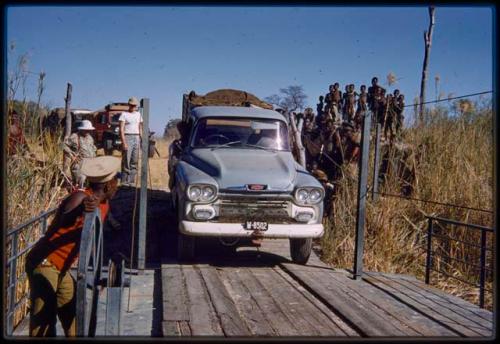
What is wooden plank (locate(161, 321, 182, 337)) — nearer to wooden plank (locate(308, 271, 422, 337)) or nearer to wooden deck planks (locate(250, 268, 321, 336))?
wooden deck planks (locate(250, 268, 321, 336))

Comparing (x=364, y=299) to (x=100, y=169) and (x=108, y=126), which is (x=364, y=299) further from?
(x=108, y=126)

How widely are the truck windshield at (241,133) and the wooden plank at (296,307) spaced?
6.68 feet

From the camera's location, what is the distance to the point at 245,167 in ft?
24.7

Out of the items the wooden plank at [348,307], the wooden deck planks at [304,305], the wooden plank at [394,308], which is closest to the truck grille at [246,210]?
the wooden deck planks at [304,305]

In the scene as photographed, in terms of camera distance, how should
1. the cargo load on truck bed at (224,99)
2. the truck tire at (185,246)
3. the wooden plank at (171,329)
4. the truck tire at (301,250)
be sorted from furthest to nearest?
the cargo load on truck bed at (224,99)
the truck tire at (301,250)
the truck tire at (185,246)
the wooden plank at (171,329)

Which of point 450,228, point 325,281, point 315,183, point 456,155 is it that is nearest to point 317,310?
point 325,281

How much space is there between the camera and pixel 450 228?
948 cm

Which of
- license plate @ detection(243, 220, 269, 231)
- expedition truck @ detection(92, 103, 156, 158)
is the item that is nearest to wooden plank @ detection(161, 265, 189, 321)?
license plate @ detection(243, 220, 269, 231)

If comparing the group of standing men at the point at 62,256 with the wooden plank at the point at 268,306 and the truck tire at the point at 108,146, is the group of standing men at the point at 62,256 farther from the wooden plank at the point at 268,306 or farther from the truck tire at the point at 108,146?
the truck tire at the point at 108,146

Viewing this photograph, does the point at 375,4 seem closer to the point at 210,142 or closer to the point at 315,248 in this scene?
the point at 210,142

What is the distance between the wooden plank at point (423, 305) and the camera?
5.22 m

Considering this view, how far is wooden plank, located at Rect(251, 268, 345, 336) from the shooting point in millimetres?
5098

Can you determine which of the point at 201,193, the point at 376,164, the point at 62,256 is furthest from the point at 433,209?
the point at 62,256

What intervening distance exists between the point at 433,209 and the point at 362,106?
2921mm
